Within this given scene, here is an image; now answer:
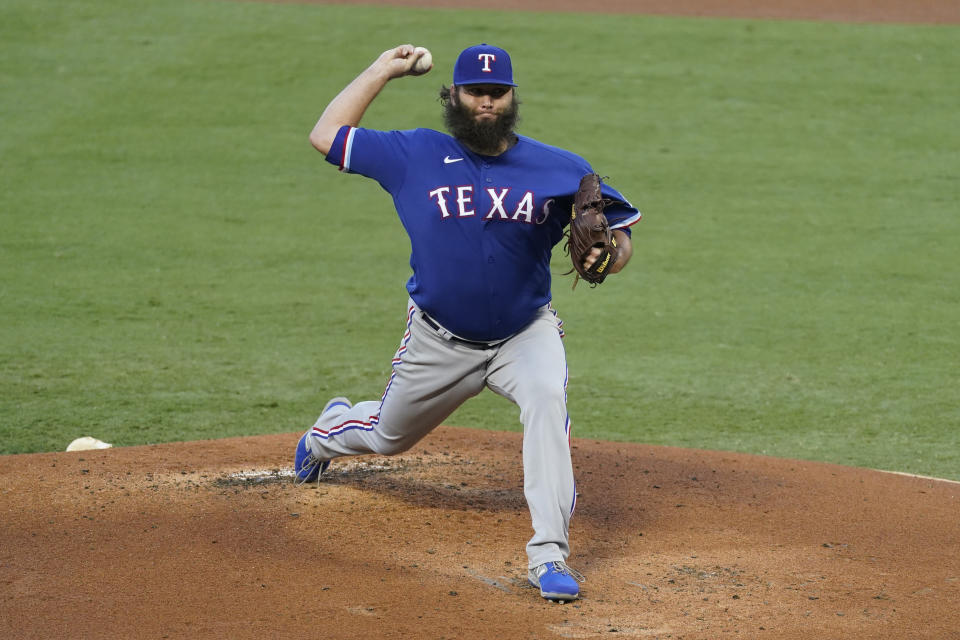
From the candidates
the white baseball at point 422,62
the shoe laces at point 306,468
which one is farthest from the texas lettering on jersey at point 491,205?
the shoe laces at point 306,468

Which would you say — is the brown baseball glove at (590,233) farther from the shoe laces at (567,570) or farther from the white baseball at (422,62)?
the shoe laces at (567,570)

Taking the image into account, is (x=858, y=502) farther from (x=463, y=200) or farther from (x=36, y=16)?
(x=36, y=16)

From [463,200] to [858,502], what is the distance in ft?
7.42

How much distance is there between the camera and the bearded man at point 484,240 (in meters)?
4.11

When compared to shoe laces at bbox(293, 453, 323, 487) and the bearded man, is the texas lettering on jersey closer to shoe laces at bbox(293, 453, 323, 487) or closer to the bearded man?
the bearded man

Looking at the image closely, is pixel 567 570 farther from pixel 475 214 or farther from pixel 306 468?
pixel 306 468

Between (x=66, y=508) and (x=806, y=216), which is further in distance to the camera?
(x=806, y=216)

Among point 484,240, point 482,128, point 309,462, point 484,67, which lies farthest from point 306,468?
point 484,67

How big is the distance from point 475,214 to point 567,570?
127 centimetres

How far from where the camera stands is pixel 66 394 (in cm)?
725

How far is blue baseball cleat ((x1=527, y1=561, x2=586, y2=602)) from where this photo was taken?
12.6ft

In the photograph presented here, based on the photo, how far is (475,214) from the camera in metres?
4.20

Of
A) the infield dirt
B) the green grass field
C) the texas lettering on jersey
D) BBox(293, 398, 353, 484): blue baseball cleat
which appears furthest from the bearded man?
the green grass field

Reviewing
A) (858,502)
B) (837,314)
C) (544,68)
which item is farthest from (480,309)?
(544,68)
